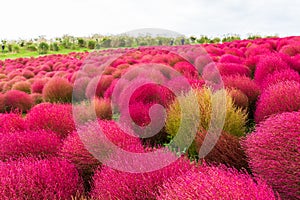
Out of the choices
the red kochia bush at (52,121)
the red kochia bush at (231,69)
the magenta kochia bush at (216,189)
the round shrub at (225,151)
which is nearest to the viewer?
the magenta kochia bush at (216,189)

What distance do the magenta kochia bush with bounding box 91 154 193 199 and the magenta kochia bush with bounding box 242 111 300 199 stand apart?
0.80m

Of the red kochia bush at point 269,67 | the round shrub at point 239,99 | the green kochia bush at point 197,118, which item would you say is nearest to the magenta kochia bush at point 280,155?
the green kochia bush at point 197,118

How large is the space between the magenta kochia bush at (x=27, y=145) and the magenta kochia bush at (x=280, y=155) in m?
2.47

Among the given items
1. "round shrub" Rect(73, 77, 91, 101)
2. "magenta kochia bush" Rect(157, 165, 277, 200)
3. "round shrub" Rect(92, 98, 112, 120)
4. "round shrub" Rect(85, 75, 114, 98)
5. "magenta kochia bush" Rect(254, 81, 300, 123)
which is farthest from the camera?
"round shrub" Rect(73, 77, 91, 101)

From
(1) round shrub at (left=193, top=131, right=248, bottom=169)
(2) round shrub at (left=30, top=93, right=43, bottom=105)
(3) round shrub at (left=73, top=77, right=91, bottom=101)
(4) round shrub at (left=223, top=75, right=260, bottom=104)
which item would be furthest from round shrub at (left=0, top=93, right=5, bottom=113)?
(1) round shrub at (left=193, top=131, right=248, bottom=169)

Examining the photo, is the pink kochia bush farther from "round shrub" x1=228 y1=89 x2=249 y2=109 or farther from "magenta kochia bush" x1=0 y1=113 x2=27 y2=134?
"round shrub" x1=228 y1=89 x2=249 y2=109

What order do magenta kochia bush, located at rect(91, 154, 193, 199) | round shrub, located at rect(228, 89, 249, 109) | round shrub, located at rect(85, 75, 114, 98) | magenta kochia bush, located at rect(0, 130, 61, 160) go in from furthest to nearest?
1. round shrub, located at rect(85, 75, 114, 98)
2. round shrub, located at rect(228, 89, 249, 109)
3. magenta kochia bush, located at rect(0, 130, 61, 160)
4. magenta kochia bush, located at rect(91, 154, 193, 199)

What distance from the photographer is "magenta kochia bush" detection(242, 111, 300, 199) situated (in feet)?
8.68

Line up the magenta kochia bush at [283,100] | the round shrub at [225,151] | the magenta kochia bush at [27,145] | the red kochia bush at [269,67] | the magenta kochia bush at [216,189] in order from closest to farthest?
1. the magenta kochia bush at [216,189]
2. the round shrub at [225,151]
3. the magenta kochia bush at [27,145]
4. the magenta kochia bush at [283,100]
5. the red kochia bush at [269,67]

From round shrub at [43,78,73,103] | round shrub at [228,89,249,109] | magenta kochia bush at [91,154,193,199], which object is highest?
round shrub at [228,89,249,109]

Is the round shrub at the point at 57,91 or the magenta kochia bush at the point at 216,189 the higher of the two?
the magenta kochia bush at the point at 216,189

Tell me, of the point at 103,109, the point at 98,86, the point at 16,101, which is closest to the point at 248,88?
the point at 103,109

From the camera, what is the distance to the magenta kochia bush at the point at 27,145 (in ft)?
12.7

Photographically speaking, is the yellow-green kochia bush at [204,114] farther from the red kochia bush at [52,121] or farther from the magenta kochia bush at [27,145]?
the magenta kochia bush at [27,145]
